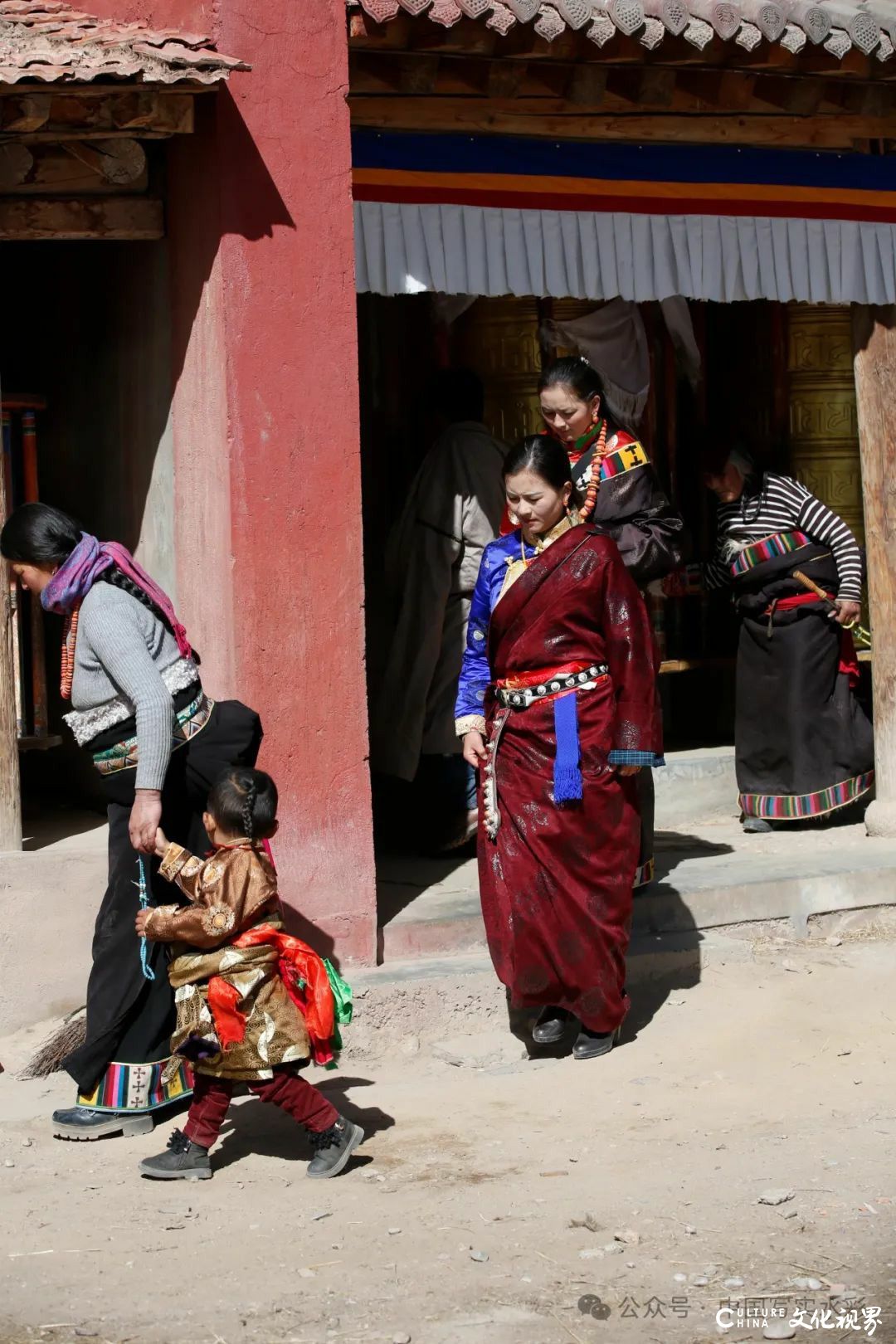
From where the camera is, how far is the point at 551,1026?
19.8 feet

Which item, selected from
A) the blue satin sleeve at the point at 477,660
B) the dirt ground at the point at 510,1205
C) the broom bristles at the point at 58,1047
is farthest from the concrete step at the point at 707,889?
the broom bristles at the point at 58,1047

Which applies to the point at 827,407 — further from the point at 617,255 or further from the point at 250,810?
the point at 250,810

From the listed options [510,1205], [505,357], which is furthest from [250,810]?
[505,357]

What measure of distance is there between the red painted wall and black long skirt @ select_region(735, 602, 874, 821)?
2.77 metres

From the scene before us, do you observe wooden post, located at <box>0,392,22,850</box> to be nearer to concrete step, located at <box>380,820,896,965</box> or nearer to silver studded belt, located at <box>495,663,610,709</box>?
concrete step, located at <box>380,820,896,965</box>

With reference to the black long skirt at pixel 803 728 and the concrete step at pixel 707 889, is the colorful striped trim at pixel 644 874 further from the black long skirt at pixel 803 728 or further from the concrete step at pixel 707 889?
the black long skirt at pixel 803 728

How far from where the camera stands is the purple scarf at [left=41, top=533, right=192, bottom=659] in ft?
16.9

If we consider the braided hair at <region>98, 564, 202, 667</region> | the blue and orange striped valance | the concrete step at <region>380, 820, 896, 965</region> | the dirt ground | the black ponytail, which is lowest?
the dirt ground

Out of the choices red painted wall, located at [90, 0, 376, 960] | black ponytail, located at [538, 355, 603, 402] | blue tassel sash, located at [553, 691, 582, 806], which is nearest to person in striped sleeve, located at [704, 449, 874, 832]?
black ponytail, located at [538, 355, 603, 402]

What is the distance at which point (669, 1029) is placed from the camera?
20.7ft

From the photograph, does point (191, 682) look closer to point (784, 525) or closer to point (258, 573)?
point (258, 573)

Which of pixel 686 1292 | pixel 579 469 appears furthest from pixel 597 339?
pixel 686 1292

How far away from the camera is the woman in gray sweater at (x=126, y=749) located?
16.9ft

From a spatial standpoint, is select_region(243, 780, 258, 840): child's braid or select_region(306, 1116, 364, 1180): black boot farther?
select_region(306, 1116, 364, 1180): black boot
